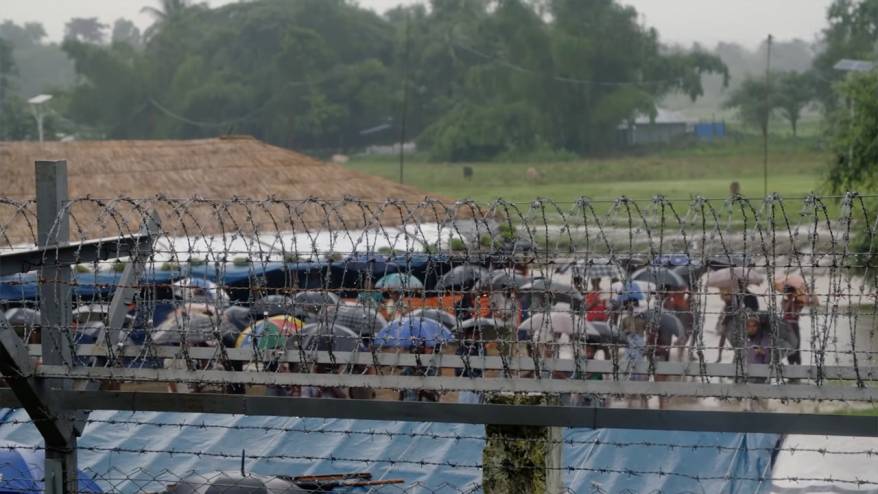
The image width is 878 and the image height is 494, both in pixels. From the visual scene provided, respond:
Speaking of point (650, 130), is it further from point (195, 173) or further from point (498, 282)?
point (498, 282)

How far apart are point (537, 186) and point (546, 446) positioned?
142ft

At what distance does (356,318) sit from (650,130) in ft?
164

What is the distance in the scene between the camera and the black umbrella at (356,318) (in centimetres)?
622

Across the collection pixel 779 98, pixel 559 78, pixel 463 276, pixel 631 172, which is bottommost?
pixel 463 276

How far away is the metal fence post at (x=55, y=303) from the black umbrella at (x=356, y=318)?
124 cm

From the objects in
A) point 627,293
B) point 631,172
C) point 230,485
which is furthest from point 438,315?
point 631,172

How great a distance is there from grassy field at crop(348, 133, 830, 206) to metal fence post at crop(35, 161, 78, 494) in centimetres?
3915

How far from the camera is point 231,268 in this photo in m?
19.1

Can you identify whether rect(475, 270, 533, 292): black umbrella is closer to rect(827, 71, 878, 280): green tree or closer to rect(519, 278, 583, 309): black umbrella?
rect(519, 278, 583, 309): black umbrella

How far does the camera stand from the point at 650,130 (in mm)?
58938

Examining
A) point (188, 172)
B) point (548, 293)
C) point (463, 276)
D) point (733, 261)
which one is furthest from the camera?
point (188, 172)

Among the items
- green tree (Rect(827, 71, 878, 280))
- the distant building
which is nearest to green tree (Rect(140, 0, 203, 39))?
the distant building

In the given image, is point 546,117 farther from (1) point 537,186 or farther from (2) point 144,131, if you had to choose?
(2) point 144,131

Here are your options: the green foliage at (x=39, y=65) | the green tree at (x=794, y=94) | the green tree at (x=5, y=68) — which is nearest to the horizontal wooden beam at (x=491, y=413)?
the green tree at (x=794, y=94)
